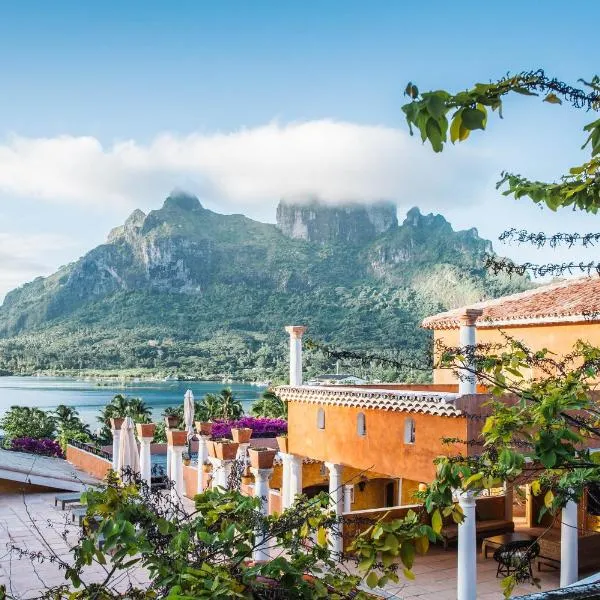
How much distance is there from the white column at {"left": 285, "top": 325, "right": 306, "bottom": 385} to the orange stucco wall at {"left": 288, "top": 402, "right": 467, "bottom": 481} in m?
0.55

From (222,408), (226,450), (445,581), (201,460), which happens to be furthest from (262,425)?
(445,581)

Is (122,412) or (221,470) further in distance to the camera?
(122,412)

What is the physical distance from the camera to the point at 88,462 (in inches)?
795

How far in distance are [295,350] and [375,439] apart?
2794mm

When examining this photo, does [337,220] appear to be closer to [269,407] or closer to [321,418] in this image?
[269,407]

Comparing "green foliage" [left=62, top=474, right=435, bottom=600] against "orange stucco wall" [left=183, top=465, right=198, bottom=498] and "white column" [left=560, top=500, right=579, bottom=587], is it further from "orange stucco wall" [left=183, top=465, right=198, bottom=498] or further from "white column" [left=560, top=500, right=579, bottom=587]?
"orange stucco wall" [left=183, top=465, right=198, bottom=498]

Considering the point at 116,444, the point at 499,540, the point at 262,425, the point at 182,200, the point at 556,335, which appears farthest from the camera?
the point at 182,200

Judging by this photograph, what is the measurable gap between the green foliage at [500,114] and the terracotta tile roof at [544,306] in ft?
28.6

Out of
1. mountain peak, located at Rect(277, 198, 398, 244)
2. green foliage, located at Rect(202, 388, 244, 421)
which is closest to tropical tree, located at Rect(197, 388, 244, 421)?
green foliage, located at Rect(202, 388, 244, 421)

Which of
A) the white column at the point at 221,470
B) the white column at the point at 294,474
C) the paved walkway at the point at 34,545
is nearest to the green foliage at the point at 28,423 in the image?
the paved walkway at the point at 34,545

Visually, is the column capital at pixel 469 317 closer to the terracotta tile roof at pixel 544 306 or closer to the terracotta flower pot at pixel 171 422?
the terracotta tile roof at pixel 544 306

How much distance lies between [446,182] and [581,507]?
3665 inches

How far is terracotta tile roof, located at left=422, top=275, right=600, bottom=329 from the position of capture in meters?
13.3

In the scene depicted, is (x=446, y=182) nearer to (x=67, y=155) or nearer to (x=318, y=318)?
(x=318, y=318)
